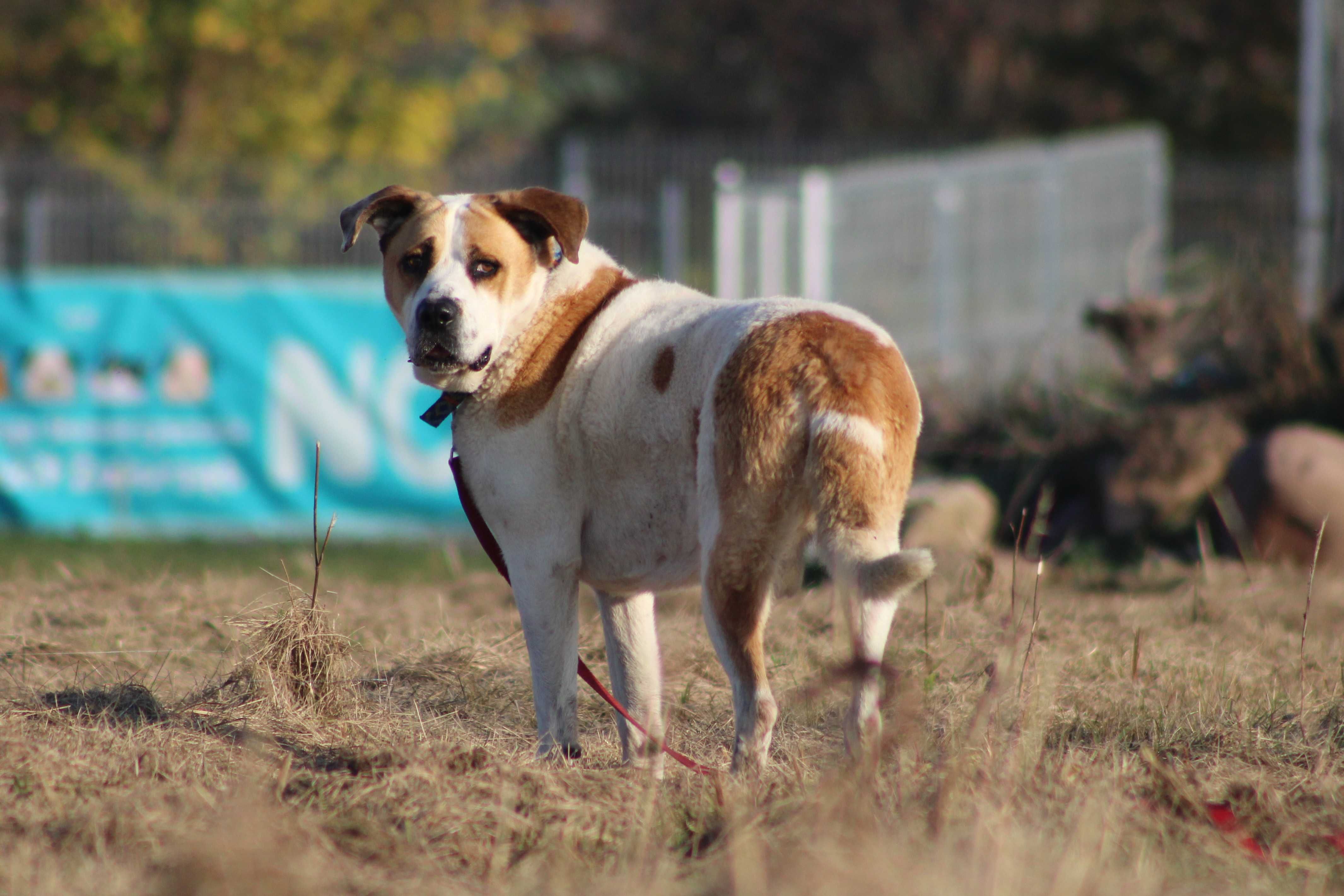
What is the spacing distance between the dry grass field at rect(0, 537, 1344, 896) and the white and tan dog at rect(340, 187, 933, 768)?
12.3 inches

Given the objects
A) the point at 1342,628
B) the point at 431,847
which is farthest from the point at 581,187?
the point at 431,847

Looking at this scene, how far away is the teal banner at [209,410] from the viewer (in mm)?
10766

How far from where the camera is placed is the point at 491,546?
13.4 feet

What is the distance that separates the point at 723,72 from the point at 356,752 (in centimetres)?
2744

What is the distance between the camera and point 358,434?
11.0 m

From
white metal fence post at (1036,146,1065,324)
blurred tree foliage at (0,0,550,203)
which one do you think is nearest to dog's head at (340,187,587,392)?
white metal fence post at (1036,146,1065,324)

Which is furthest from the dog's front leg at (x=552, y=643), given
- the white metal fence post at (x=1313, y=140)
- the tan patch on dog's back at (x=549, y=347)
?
the white metal fence post at (x=1313, y=140)

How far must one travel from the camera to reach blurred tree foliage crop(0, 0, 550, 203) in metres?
17.5

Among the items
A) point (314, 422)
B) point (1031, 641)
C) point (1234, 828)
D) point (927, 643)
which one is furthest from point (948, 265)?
point (1234, 828)

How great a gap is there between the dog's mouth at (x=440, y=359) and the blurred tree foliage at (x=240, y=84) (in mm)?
13967

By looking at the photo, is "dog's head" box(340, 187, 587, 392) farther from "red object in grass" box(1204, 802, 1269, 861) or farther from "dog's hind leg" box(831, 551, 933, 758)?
"red object in grass" box(1204, 802, 1269, 861)

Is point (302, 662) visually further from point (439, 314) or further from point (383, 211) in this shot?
point (383, 211)

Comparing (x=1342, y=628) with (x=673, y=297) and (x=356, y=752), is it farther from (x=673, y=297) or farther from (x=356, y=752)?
(x=356, y=752)

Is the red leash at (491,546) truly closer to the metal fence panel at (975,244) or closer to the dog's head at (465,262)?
the dog's head at (465,262)
